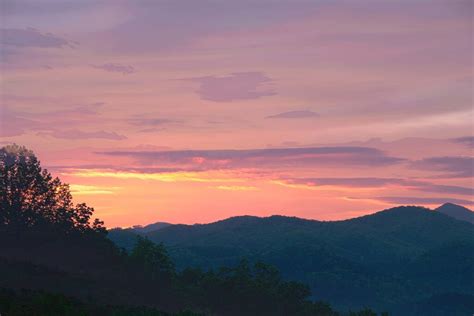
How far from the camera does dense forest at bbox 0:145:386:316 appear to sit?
125 m

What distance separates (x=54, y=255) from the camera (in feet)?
442

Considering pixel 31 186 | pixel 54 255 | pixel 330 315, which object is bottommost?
pixel 330 315

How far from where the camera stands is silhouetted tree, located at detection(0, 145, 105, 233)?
443ft

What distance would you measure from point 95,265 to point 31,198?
1610 centimetres

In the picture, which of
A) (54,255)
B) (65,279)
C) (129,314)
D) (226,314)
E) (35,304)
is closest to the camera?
(35,304)

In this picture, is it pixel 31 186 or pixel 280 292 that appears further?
pixel 280 292

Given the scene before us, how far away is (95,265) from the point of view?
445 feet

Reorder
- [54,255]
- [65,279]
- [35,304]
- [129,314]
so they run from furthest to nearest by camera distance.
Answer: [54,255], [65,279], [129,314], [35,304]

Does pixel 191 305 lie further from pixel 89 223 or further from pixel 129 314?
pixel 129 314

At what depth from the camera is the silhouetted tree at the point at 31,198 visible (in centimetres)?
13500

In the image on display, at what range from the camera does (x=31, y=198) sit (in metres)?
136

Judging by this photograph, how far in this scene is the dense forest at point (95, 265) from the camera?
411 ft

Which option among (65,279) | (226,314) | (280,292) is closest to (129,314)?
(65,279)

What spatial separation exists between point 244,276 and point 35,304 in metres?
83.2
